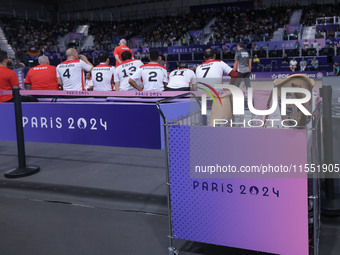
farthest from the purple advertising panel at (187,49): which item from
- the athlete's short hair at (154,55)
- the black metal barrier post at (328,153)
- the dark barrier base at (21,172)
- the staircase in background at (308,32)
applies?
the black metal barrier post at (328,153)

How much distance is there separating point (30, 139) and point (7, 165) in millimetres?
1102

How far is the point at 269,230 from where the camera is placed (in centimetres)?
260

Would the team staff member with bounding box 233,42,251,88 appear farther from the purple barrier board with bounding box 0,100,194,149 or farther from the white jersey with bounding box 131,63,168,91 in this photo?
the purple barrier board with bounding box 0,100,194,149

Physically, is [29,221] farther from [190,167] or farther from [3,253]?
[190,167]

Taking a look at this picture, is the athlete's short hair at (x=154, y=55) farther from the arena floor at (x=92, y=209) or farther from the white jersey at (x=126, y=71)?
the arena floor at (x=92, y=209)

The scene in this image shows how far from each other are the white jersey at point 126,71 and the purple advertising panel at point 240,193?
4340 mm

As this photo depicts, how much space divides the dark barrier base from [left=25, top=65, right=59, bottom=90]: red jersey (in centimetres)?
209

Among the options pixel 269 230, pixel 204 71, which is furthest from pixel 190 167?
pixel 204 71

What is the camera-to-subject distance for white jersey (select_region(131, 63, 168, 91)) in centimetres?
650

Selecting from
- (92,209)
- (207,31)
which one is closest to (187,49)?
(207,31)

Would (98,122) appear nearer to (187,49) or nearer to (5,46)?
(187,49)

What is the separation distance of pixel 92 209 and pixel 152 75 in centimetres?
308

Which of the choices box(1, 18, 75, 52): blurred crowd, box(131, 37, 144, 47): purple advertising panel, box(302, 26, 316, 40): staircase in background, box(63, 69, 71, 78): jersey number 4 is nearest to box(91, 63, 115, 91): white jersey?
box(63, 69, 71, 78): jersey number 4

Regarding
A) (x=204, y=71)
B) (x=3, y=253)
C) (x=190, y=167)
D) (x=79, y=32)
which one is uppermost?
(x=79, y=32)
